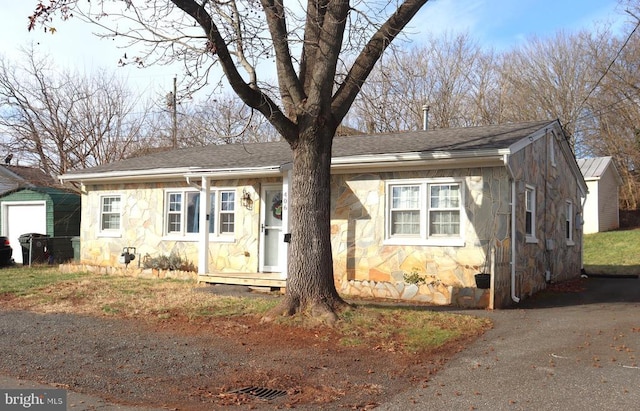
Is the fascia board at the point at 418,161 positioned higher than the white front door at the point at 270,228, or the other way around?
the fascia board at the point at 418,161

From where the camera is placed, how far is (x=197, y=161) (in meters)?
16.1

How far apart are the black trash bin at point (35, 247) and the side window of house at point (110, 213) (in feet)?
8.91

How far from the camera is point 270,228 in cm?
1410

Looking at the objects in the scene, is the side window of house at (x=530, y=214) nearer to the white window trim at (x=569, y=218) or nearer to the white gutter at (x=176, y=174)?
the white window trim at (x=569, y=218)

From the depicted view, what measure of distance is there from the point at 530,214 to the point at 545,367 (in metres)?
7.06

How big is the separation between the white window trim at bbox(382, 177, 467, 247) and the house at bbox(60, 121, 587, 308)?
A: 0.07 feet

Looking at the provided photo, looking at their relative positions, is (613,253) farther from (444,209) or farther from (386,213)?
(386,213)

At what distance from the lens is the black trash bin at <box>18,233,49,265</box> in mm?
17891

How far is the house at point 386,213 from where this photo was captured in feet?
38.1

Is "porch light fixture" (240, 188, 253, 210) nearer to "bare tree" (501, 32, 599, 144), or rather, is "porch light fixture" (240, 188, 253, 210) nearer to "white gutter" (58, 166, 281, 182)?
"white gutter" (58, 166, 281, 182)

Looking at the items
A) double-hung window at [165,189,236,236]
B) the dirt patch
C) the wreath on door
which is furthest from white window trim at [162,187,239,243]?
the dirt patch

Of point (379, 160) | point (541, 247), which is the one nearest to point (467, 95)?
point (541, 247)

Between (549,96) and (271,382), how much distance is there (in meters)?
30.9

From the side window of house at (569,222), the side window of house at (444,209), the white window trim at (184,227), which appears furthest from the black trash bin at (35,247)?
the side window of house at (569,222)
